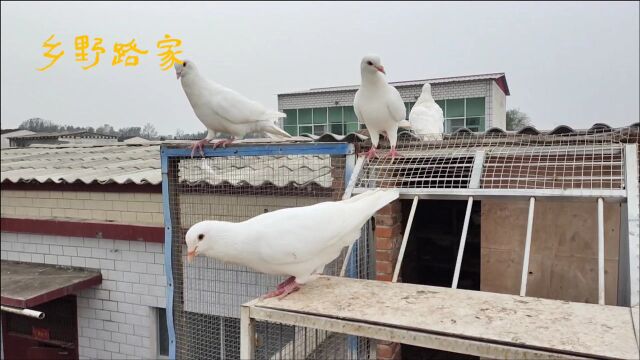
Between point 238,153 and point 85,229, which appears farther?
point 85,229

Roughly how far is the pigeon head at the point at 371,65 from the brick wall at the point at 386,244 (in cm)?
95

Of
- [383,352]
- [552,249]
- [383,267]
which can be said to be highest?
[552,249]

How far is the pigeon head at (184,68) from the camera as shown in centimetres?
351

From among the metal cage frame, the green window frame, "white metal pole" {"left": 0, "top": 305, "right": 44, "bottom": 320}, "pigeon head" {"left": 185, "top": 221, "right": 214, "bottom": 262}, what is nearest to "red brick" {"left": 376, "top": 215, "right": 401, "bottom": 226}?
the metal cage frame

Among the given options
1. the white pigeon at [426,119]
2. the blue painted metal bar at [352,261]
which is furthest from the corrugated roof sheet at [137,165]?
the white pigeon at [426,119]

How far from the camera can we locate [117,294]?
5.50 meters

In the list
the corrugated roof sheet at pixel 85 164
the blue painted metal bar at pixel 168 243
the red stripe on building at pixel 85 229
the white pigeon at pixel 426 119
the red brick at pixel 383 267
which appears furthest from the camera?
the corrugated roof sheet at pixel 85 164

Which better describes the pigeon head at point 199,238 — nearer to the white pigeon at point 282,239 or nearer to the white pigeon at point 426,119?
the white pigeon at point 282,239

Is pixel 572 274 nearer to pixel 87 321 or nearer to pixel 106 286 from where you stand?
pixel 106 286

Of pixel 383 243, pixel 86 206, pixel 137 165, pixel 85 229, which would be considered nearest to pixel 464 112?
pixel 137 165

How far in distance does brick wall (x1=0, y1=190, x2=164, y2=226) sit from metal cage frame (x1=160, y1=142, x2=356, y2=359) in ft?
6.13

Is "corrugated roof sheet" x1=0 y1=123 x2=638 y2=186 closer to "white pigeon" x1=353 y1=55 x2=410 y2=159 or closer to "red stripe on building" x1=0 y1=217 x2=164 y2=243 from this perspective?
"white pigeon" x1=353 y1=55 x2=410 y2=159

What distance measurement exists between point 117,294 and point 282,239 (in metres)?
4.40

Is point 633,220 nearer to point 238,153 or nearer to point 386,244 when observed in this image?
point 386,244
